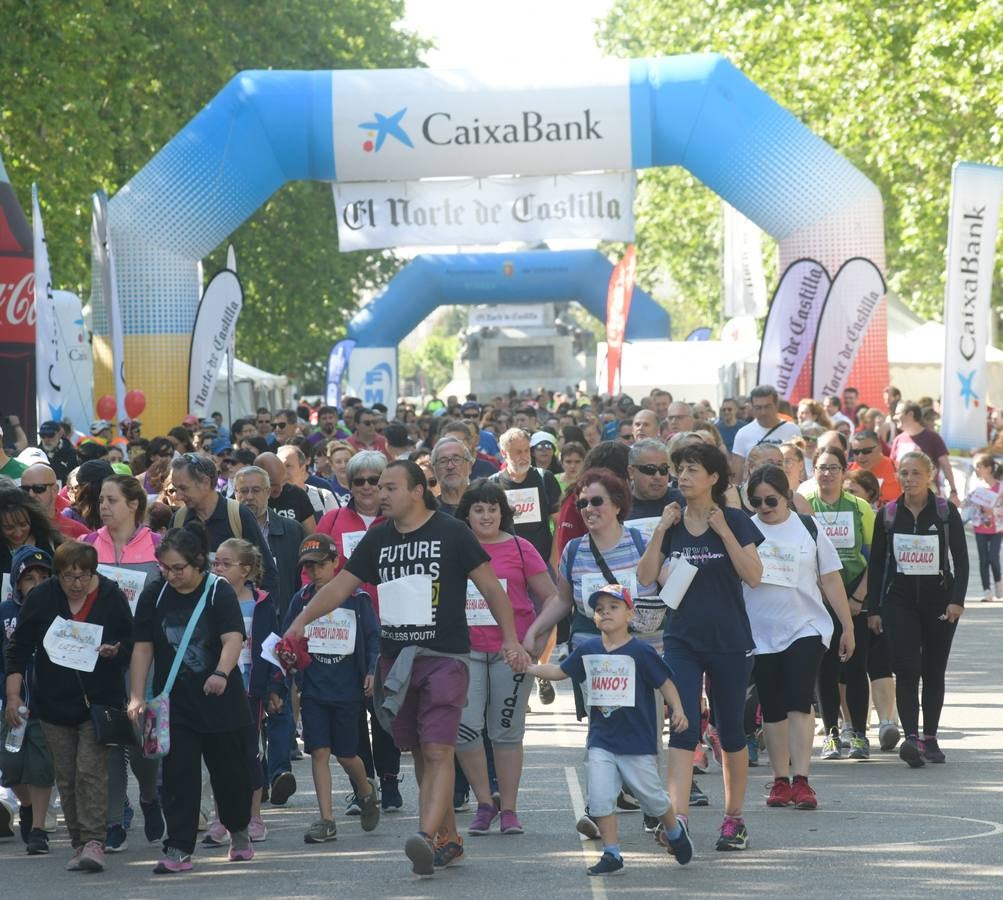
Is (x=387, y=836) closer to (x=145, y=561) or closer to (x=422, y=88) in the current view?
(x=145, y=561)

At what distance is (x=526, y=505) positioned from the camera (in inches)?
Result: 512

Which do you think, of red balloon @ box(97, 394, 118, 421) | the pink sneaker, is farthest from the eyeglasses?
red balloon @ box(97, 394, 118, 421)

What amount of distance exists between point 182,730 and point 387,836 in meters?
1.20

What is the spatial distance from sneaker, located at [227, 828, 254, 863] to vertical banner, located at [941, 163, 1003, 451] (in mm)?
13504

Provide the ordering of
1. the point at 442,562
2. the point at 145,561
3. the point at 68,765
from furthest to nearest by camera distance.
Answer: the point at 145,561, the point at 68,765, the point at 442,562

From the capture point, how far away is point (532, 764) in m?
11.1

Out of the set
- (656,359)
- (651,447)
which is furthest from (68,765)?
(656,359)

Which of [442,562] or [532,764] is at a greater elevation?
[442,562]

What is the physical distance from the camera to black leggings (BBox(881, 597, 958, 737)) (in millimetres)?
10812

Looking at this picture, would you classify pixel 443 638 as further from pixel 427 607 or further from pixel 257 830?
pixel 257 830

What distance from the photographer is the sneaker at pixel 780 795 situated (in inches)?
374

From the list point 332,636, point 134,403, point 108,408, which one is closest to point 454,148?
point 134,403

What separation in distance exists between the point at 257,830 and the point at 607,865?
1.89 m

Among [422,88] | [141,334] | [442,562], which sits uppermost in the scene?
[422,88]
